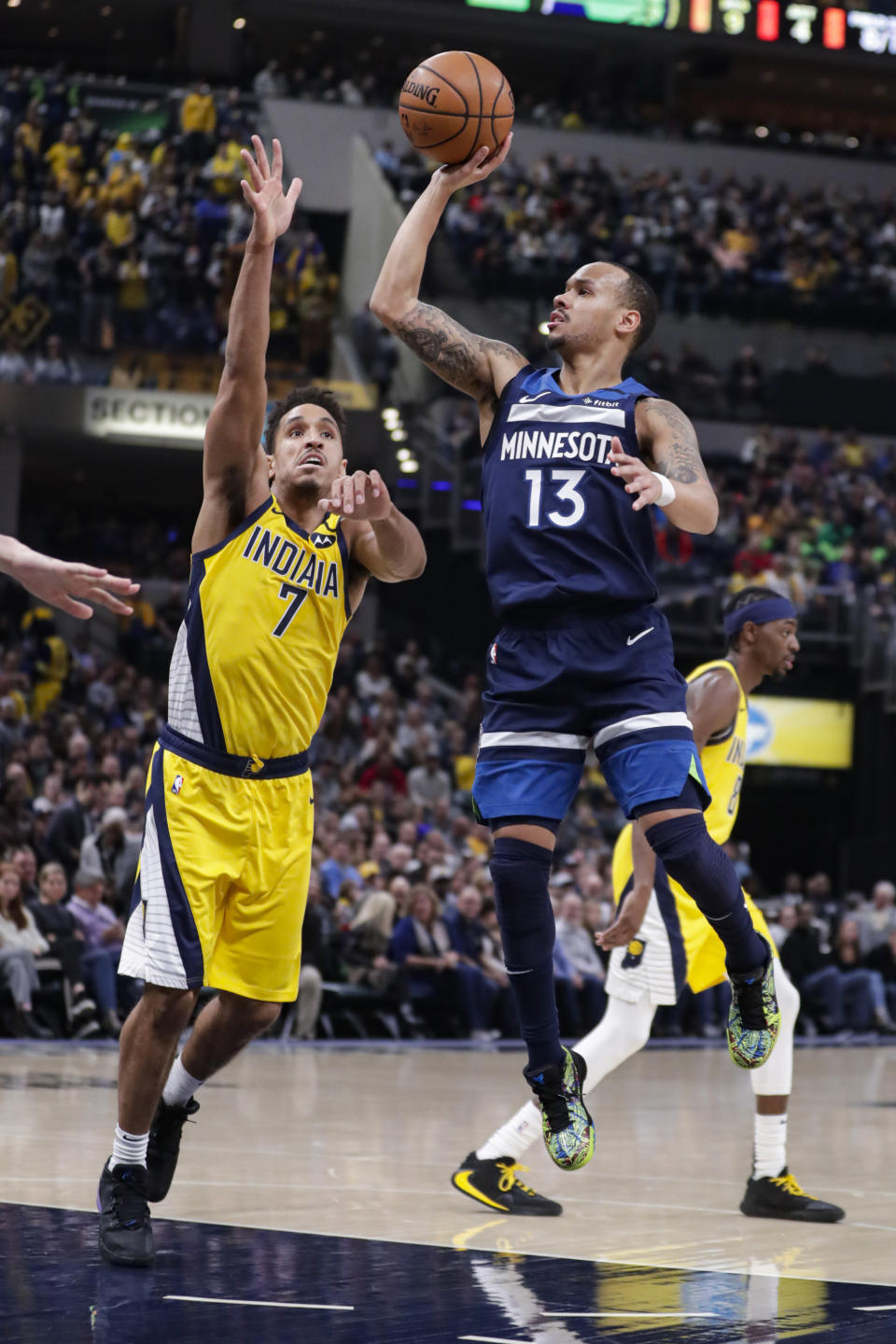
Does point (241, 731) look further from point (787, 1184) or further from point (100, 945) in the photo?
point (100, 945)

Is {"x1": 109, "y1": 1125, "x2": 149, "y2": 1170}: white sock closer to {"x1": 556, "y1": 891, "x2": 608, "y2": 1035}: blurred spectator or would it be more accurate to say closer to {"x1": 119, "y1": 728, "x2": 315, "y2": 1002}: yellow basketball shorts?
{"x1": 119, "y1": 728, "x2": 315, "y2": 1002}: yellow basketball shorts

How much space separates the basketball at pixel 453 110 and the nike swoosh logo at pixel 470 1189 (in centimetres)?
310

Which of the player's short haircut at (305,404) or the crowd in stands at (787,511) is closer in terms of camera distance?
the player's short haircut at (305,404)

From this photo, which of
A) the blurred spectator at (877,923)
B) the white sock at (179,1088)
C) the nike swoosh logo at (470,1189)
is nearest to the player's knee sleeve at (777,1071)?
the nike swoosh logo at (470,1189)

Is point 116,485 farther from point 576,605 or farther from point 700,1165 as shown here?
point 576,605

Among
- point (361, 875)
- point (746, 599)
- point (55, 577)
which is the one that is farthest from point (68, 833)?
point (55, 577)

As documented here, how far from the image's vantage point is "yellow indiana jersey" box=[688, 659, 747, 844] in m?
6.12

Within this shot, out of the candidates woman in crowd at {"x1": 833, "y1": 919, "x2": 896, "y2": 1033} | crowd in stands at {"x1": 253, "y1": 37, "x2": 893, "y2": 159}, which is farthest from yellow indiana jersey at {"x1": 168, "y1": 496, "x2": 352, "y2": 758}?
crowd in stands at {"x1": 253, "y1": 37, "x2": 893, "y2": 159}

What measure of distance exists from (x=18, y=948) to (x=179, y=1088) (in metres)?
6.63

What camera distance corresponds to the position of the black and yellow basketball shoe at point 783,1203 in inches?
226

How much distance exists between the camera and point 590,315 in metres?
5.02

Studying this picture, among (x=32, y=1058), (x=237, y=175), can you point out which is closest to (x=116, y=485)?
(x=237, y=175)

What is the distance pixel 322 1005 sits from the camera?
527 inches

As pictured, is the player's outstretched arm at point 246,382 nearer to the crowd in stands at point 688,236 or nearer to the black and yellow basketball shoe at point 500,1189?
the black and yellow basketball shoe at point 500,1189
